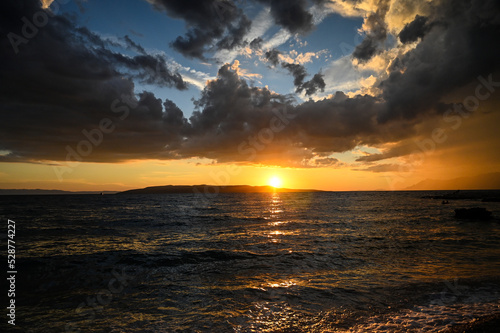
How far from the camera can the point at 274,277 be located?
1244cm

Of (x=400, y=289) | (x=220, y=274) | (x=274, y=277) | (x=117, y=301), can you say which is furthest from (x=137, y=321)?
(x=400, y=289)

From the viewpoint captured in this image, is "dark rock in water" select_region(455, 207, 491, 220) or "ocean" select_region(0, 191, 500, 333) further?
"dark rock in water" select_region(455, 207, 491, 220)

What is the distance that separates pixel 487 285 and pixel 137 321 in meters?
15.0

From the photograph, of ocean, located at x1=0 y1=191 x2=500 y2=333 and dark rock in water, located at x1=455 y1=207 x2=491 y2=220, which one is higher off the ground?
ocean, located at x1=0 y1=191 x2=500 y2=333

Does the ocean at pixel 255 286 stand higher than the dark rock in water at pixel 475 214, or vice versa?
the ocean at pixel 255 286

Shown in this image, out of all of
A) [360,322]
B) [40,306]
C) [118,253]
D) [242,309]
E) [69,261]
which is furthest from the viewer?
[118,253]

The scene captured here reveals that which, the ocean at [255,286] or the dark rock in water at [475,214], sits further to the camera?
the dark rock in water at [475,214]

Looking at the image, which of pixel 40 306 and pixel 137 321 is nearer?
pixel 137 321

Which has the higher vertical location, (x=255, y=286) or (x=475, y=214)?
(x=255, y=286)

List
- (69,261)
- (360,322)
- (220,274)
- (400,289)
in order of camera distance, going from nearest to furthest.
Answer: (360,322), (400,289), (220,274), (69,261)

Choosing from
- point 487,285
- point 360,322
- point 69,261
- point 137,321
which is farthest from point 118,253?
point 487,285

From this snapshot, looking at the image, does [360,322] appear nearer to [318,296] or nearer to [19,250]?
[318,296]

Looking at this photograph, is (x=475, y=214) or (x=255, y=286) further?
(x=475, y=214)

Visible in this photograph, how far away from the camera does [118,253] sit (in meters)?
18.4
